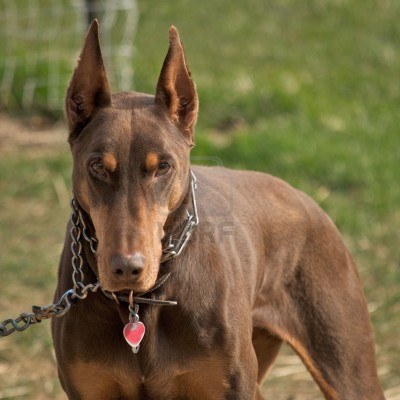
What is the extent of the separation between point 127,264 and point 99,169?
0.38 m

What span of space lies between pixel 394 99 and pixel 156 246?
21.4 ft

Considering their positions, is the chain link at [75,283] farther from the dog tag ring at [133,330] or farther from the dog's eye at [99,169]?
the dog's eye at [99,169]

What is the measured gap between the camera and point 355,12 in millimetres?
11500

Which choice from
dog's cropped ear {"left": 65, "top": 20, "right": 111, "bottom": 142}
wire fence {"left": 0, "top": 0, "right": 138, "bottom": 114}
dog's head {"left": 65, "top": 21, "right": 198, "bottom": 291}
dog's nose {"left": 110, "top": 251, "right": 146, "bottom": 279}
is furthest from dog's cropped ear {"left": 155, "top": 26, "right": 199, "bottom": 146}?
wire fence {"left": 0, "top": 0, "right": 138, "bottom": 114}

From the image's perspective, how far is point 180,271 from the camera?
385 centimetres

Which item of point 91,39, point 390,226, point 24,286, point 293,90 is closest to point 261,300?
point 91,39

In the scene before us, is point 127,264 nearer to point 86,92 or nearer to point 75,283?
point 75,283

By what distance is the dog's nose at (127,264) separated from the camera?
3295mm

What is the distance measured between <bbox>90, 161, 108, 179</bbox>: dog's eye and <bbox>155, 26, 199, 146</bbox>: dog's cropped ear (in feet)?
1.25

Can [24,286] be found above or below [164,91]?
below

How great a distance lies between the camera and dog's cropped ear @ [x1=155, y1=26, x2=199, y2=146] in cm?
371

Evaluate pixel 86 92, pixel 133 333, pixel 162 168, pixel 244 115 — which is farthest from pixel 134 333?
pixel 244 115

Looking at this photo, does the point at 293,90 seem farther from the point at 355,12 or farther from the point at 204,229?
the point at 204,229

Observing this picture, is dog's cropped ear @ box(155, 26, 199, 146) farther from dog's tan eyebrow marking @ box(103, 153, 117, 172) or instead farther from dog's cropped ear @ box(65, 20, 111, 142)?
dog's tan eyebrow marking @ box(103, 153, 117, 172)
